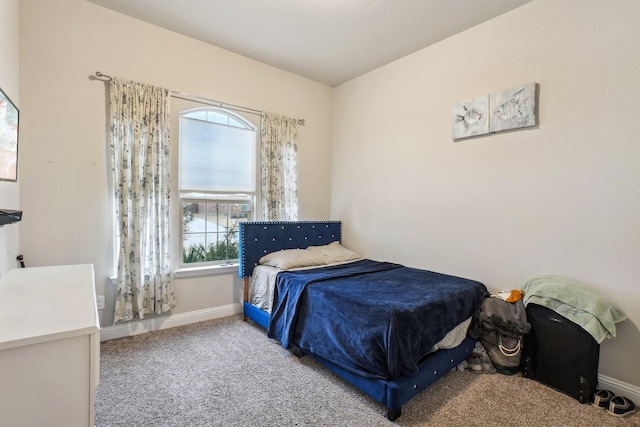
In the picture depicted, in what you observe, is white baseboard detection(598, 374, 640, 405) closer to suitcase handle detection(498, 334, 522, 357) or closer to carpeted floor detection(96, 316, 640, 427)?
carpeted floor detection(96, 316, 640, 427)

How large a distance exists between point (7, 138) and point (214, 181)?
174 cm

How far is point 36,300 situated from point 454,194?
3.15 m

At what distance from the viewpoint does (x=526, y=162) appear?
253 cm

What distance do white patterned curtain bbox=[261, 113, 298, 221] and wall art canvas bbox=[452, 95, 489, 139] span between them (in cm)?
191

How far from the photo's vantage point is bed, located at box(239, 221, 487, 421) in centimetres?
186

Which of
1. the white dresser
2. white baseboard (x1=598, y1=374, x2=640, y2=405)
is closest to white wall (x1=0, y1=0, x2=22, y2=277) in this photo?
the white dresser

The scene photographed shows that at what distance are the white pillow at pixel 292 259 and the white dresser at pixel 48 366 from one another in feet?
6.39

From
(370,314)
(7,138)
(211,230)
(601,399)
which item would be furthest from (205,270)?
(601,399)

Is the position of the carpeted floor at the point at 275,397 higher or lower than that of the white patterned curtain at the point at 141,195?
lower

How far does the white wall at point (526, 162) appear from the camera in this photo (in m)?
2.10

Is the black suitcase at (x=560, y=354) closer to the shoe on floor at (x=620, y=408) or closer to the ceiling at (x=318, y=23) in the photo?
the shoe on floor at (x=620, y=408)

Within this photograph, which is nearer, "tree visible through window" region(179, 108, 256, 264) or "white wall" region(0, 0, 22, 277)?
"white wall" region(0, 0, 22, 277)

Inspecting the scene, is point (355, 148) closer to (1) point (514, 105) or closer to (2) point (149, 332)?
(1) point (514, 105)

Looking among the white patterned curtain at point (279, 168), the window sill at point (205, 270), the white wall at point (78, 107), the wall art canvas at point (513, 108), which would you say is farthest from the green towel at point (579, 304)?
the white wall at point (78, 107)
